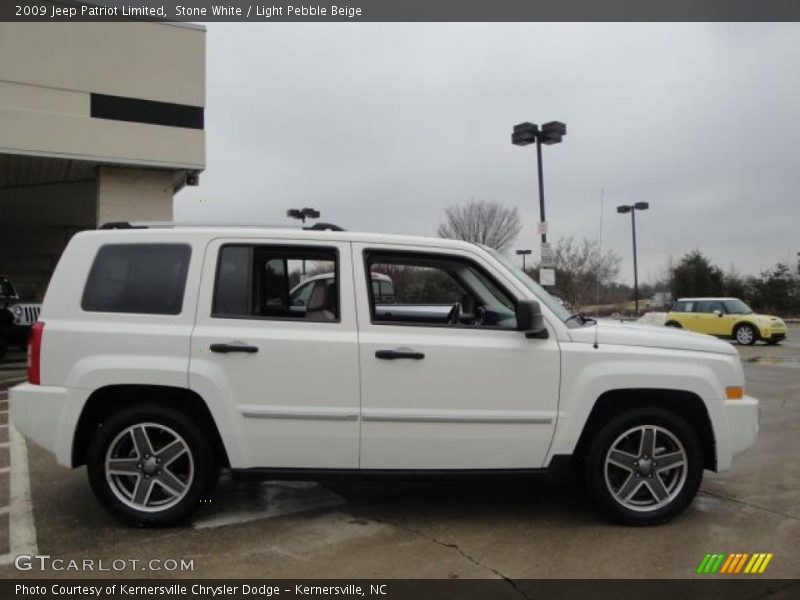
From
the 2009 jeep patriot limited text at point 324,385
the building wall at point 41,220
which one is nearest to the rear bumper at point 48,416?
the 2009 jeep patriot limited text at point 324,385

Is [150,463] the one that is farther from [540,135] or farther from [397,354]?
[540,135]

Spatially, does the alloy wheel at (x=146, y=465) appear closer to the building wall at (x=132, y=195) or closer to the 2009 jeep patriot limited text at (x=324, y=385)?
the 2009 jeep patriot limited text at (x=324, y=385)

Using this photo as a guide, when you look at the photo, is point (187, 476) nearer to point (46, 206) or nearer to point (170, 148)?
point (170, 148)

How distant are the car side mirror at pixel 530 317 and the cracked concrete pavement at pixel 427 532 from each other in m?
1.03

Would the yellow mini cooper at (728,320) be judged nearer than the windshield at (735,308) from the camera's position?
Yes

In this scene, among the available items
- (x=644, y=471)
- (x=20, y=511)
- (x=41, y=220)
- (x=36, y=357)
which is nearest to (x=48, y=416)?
(x=36, y=357)

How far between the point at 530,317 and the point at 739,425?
5.35ft

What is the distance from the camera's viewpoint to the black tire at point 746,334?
19492mm

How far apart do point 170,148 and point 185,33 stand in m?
2.52

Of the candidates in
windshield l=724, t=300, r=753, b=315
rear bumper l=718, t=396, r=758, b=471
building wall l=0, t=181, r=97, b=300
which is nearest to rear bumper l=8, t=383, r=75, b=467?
rear bumper l=718, t=396, r=758, b=471

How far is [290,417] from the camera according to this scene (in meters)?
4.05

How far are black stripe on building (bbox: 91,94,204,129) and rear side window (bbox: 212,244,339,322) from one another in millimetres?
10847
